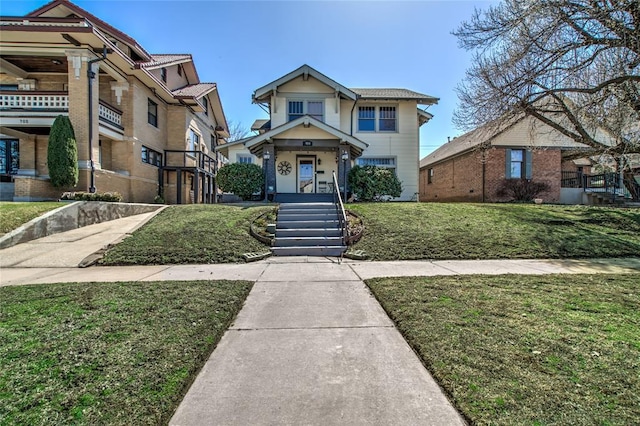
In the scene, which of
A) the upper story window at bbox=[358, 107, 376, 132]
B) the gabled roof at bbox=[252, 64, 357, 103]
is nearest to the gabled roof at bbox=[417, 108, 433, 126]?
the upper story window at bbox=[358, 107, 376, 132]

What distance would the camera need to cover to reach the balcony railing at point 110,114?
1440 cm

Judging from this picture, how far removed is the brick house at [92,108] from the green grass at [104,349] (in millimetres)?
11626

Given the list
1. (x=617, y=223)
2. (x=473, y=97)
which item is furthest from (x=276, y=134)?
(x=617, y=223)

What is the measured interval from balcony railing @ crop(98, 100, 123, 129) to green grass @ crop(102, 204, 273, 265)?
7.03m

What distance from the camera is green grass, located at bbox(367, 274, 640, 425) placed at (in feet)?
6.59

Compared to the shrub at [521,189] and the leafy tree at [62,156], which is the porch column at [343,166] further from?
the leafy tree at [62,156]

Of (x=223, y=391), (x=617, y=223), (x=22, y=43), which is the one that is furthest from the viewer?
(x=22, y=43)

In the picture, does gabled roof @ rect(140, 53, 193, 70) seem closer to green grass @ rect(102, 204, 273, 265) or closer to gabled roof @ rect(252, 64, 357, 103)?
gabled roof @ rect(252, 64, 357, 103)

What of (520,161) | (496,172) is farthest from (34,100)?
(520,161)

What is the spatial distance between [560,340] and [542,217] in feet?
33.4

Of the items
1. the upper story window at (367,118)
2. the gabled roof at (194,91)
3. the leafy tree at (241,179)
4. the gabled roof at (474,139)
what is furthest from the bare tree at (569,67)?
the gabled roof at (194,91)

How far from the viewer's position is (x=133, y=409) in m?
1.99

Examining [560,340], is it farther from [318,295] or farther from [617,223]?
[617,223]

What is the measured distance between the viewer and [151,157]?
18.0 m
